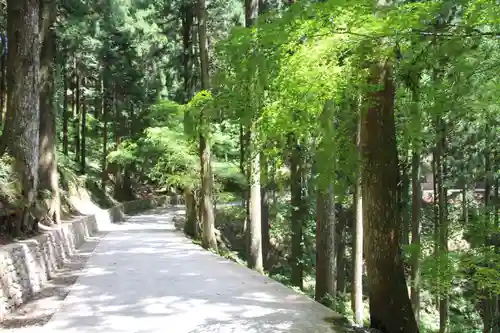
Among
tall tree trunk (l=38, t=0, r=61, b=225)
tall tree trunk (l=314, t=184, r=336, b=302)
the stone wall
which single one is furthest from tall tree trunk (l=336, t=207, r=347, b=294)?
tall tree trunk (l=38, t=0, r=61, b=225)

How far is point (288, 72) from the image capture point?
549cm

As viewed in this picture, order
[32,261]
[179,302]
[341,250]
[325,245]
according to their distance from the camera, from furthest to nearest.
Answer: [341,250] < [325,245] < [32,261] < [179,302]

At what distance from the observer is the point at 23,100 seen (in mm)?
9570

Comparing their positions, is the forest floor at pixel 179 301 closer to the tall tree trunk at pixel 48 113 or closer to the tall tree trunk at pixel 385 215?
the tall tree trunk at pixel 385 215

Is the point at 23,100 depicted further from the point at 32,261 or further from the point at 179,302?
Answer: the point at 179,302

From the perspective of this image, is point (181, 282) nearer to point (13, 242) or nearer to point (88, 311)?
point (88, 311)

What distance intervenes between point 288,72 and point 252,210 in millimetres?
7664

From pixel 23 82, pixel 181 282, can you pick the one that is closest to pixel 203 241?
pixel 181 282

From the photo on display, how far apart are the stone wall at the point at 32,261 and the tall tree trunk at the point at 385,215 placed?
5151 mm

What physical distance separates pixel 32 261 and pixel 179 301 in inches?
127

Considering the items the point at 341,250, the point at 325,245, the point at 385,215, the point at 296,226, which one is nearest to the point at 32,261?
the point at 325,245

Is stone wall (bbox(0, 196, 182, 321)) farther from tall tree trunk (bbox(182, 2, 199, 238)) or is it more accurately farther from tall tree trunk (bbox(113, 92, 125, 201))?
tall tree trunk (bbox(113, 92, 125, 201))

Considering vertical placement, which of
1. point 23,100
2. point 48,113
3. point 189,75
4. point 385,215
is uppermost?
point 189,75

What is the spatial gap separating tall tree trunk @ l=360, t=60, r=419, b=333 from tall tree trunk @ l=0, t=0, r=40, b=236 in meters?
6.97
